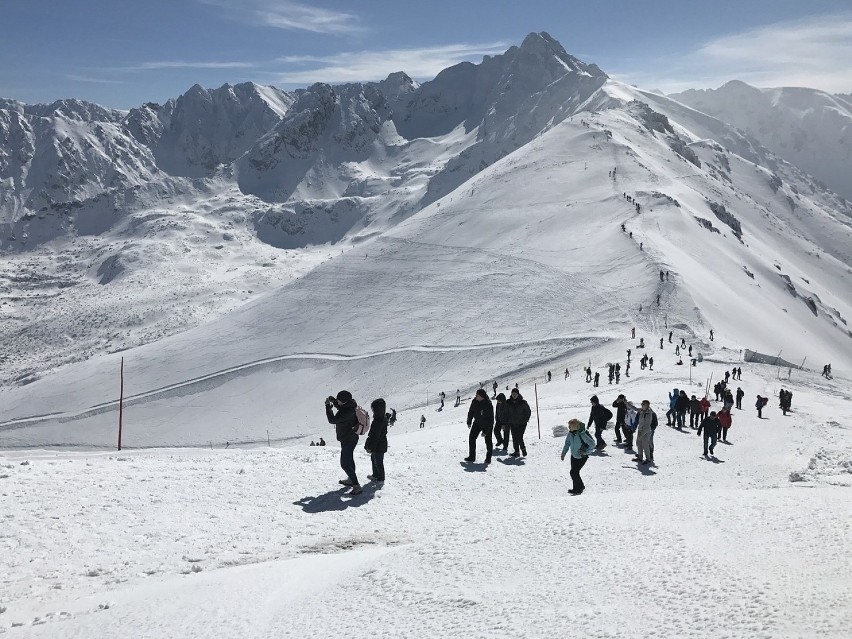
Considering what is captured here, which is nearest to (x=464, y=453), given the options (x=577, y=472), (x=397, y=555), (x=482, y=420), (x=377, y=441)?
(x=482, y=420)

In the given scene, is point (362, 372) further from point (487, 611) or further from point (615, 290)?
point (487, 611)

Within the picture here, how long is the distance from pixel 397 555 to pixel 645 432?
33.1ft

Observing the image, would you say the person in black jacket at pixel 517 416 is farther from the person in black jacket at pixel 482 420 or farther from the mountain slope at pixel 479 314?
the mountain slope at pixel 479 314

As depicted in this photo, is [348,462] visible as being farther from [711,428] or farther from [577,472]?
[711,428]

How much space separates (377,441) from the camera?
13617 millimetres

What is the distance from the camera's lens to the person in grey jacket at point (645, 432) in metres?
17.4

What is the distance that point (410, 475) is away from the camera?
48.6 feet

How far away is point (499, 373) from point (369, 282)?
126ft

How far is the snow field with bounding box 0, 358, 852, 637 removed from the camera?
700 centimetres

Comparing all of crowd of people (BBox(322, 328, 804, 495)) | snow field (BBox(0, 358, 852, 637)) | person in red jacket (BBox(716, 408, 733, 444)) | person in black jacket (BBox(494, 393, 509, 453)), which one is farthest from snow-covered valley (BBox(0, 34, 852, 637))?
person in red jacket (BBox(716, 408, 733, 444))

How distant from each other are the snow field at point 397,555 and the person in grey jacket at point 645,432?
372cm

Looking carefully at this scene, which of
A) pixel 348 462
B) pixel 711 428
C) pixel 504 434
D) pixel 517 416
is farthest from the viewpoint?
pixel 711 428

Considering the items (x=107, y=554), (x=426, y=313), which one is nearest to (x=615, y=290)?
(x=426, y=313)

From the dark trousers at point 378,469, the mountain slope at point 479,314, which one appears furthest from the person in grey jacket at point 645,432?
the mountain slope at point 479,314
